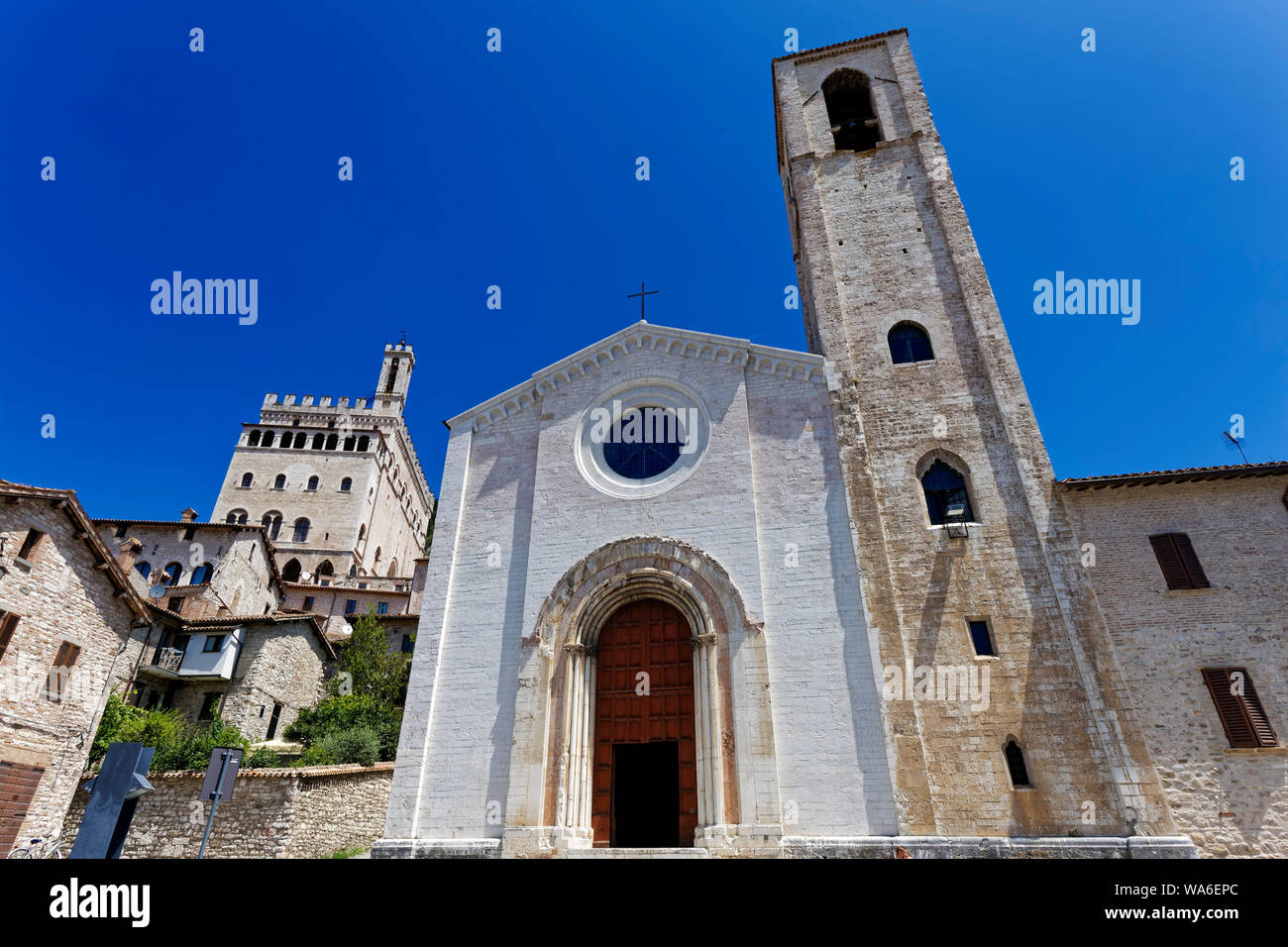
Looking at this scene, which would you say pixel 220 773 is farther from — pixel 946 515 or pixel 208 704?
pixel 208 704

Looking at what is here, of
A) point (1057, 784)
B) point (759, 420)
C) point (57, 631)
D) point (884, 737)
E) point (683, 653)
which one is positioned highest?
point (759, 420)

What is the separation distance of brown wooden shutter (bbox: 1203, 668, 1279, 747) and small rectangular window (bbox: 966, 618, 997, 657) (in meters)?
3.95

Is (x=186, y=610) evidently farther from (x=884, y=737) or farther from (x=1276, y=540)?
(x=1276, y=540)

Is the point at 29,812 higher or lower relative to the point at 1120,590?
lower

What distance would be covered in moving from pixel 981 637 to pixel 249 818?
17.8 meters

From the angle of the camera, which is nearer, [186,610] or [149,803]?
[149,803]

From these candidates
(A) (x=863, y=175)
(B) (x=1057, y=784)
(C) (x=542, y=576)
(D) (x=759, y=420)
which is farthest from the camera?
(A) (x=863, y=175)

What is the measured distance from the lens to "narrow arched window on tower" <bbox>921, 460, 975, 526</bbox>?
14805 millimetres

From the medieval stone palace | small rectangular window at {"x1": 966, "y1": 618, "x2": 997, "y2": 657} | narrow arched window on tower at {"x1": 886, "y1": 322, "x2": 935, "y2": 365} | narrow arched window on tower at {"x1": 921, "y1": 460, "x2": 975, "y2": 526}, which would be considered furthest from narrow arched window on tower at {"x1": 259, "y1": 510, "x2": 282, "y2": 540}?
small rectangular window at {"x1": 966, "y1": 618, "x2": 997, "y2": 657}

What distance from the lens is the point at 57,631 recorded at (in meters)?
16.1

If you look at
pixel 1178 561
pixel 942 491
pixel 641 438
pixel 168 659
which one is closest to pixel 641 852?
pixel 641 438
